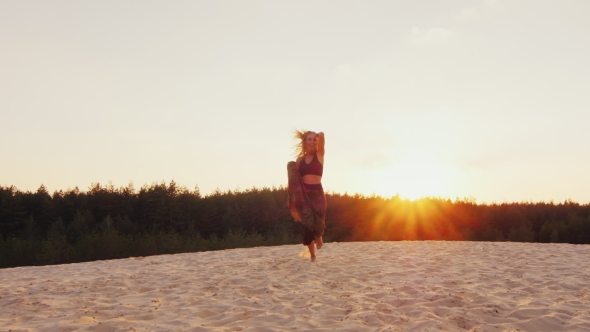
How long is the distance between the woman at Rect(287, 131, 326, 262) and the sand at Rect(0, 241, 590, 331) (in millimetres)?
923

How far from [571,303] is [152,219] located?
2082 centimetres

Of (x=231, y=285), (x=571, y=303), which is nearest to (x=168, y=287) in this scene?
(x=231, y=285)

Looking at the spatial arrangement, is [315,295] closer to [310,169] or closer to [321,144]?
[310,169]

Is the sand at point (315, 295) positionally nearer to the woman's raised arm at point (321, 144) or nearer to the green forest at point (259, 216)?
the woman's raised arm at point (321, 144)

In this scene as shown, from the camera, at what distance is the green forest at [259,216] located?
2180cm

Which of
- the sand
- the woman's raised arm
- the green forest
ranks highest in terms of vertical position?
the woman's raised arm

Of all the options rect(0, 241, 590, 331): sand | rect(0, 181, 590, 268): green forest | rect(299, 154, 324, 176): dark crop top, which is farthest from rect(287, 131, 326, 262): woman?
rect(0, 181, 590, 268): green forest

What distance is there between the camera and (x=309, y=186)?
941 centimetres

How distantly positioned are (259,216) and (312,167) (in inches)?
622

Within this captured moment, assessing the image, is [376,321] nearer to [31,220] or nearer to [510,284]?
[510,284]

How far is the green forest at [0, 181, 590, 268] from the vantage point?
71.5 feet

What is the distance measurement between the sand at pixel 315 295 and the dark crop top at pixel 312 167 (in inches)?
72.0

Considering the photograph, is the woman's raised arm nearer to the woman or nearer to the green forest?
the woman

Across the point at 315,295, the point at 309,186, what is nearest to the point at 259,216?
the point at 309,186
